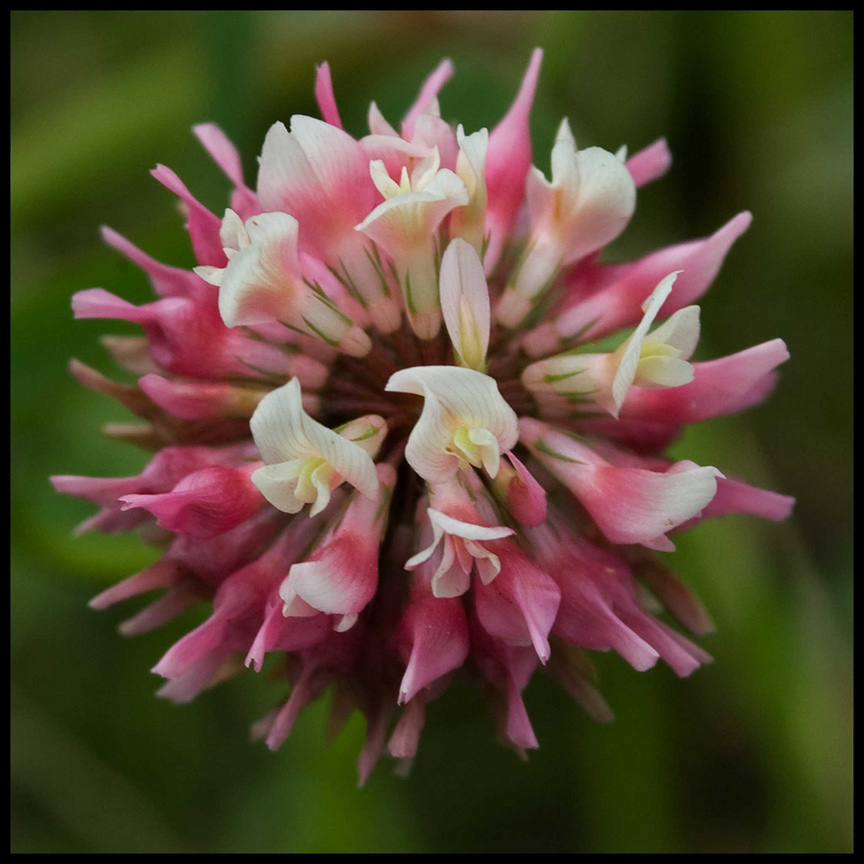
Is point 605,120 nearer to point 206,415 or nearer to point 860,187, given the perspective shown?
point 860,187

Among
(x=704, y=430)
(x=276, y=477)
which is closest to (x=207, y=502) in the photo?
(x=276, y=477)

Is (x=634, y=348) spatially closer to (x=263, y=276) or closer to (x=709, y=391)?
(x=709, y=391)

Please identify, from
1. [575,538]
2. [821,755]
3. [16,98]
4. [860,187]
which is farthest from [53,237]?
[821,755]

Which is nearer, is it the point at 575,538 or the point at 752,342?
the point at 575,538

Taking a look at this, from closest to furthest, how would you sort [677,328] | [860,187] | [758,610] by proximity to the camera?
1. [677,328]
2. [758,610]
3. [860,187]

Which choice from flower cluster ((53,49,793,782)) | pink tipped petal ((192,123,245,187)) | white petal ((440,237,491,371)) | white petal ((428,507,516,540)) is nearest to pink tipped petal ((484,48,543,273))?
flower cluster ((53,49,793,782))

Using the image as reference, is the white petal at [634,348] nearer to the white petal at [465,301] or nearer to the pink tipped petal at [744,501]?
the white petal at [465,301]

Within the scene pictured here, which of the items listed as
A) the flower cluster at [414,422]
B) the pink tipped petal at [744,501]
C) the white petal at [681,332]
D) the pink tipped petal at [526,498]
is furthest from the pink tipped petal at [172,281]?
the pink tipped petal at [744,501]
